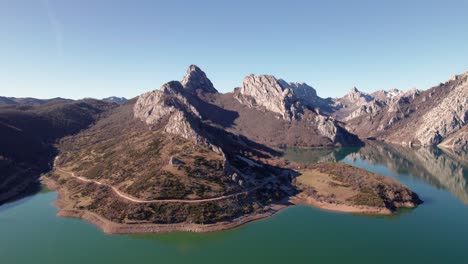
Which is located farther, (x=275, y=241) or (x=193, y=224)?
(x=193, y=224)

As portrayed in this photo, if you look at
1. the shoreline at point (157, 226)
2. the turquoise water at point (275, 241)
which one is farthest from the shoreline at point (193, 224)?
the turquoise water at point (275, 241)

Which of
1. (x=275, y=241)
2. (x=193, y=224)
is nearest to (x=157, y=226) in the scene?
(x=193, y=224)

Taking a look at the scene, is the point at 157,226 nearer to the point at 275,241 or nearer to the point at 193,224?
the point at 193,224

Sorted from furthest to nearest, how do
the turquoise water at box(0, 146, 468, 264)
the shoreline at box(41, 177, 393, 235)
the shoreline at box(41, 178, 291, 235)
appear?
1. the shoreline at box(41, 177, 393, 235)
2. the shoreline at box(41, 178, 291, 235)
3. the turquoise water at box(0, 146, 468, 264)

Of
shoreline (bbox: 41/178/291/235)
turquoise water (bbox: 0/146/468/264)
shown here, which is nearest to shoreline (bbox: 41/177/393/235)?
shoreline (bbox: 41/178/291/235)

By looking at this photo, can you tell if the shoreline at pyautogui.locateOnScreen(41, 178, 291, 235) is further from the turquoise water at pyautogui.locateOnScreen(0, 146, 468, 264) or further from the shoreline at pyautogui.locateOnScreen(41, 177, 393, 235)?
the turquoise water at pyautogui.locateOnScreen(0, 146, 468, 264)

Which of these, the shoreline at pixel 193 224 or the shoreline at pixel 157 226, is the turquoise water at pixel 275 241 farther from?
the shoreline at pixel 193 224

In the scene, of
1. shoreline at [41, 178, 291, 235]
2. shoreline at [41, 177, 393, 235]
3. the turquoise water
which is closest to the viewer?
the turquoise water
